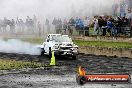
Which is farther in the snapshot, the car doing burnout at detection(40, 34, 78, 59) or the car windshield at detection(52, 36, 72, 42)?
the car windshield at detection(52, 36, 72, 42)

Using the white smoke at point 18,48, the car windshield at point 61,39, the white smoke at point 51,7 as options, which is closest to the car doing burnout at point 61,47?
the car windshield at point 61,39

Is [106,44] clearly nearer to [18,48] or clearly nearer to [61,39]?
[61,39]

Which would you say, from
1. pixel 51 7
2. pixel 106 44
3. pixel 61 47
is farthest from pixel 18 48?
pixel 61 47

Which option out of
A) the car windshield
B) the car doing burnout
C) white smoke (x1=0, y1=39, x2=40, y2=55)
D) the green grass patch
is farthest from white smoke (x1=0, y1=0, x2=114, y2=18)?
the car doing burnout

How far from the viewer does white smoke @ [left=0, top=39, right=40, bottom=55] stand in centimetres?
3638

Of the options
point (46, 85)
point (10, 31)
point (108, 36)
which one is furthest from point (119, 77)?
point (10, 31)

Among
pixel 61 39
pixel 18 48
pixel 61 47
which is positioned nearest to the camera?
pixel 61 47

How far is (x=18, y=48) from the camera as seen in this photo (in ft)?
128

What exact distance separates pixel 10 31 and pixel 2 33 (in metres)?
0.93

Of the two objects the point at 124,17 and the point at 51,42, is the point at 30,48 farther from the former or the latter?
the point at 124,17

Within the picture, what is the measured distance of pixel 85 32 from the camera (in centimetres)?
Answer: 4150

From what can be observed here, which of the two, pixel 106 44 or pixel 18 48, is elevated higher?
pixel 106 44

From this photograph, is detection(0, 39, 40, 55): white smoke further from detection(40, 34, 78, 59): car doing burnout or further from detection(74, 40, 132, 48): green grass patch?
detection(74, 40, 132, 48): green grass patch

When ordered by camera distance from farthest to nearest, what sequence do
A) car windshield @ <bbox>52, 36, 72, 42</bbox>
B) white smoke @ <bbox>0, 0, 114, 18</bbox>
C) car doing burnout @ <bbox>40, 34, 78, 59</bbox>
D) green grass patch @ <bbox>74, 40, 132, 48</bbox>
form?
1. white smoke @ <bbox>0, 0, 114, 18</bbox>
2. green grass patch @ <bbox>74, 40, 132, 48</bbox>
3. car windshield @ <bbox>52, 36, 72, 42</bbox>
4. car doing burnout @ <bbox>40, 34, 78, 59</bbox>
